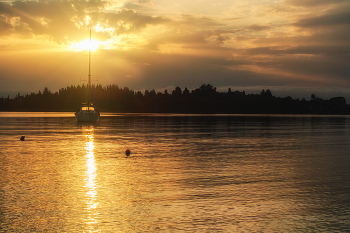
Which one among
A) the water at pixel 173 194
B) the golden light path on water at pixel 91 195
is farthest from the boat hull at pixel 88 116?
the golden light path on water at pixel 91 195

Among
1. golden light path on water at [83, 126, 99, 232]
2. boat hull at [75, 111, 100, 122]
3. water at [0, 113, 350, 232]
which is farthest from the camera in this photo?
boat hull at [75, 111, 100, 122]

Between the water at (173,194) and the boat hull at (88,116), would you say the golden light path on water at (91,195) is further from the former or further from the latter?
the boat hull at (88,116)

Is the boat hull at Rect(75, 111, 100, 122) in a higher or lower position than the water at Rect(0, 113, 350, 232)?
higher

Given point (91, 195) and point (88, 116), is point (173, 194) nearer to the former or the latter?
point (91, 195)

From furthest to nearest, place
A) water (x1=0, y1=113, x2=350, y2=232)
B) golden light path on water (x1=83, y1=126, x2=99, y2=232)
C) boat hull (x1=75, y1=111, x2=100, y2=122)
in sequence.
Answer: boat hull (x1=75, y1=111, x2=100, y2=122), golden light path on water (x1=83, y1=126, x2=99, y2=232), water (x1=0, y1=113, x2=350, y2=232)

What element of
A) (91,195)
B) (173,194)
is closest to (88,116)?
(91,195)

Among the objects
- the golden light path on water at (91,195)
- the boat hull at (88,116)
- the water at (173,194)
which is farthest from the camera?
the boat hull at (88,116)

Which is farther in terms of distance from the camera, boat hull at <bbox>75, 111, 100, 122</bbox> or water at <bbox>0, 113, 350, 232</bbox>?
boat hull at <bbox>75, 111, 100, 122</bbox>

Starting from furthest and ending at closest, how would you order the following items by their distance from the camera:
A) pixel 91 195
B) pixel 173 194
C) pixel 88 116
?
1. pixel 88 116
2. pixel 173 194
3. pixel 91 195

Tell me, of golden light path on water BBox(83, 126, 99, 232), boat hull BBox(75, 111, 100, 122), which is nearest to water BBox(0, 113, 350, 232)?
golden light path on water BBox(83, 126, 99, 232)

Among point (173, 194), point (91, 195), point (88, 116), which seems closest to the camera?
point (91, 195)

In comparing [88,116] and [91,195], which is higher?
[88,116]

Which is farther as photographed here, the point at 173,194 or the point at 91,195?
the point at 173,194

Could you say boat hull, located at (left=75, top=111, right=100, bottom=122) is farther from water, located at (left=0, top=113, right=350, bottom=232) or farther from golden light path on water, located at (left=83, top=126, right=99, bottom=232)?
golden light path on water, located at (left=83, top=126, right=99, bottom=232)
